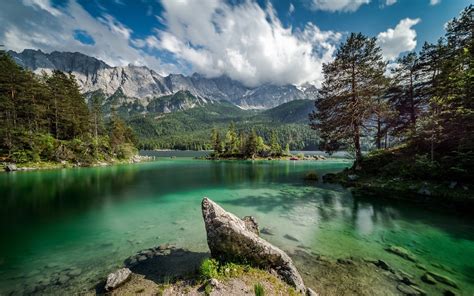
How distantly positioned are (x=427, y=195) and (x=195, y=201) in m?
22.5

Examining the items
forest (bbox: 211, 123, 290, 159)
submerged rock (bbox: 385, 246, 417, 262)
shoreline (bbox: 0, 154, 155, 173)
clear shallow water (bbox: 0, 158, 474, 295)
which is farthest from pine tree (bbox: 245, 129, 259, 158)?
submerged rock (bbox: 385, 246, 417, 262)

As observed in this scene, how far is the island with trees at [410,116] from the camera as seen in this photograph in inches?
774

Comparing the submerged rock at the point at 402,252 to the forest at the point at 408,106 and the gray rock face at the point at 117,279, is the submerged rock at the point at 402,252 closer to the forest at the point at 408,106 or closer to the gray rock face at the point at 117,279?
the gray rock face at the point at 117,279

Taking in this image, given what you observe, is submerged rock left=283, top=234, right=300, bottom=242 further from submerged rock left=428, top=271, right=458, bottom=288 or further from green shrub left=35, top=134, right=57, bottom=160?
green shrub left=35, top=134, right=57, bottom=160

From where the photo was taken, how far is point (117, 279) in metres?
7.50

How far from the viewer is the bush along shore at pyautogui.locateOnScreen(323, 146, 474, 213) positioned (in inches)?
727

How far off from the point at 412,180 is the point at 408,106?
1892 cm

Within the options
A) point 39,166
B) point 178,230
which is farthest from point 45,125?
point 178,230

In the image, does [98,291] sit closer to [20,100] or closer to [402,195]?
[402,195]

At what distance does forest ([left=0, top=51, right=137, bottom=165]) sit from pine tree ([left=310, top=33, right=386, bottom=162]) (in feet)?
196

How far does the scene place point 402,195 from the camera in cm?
2125

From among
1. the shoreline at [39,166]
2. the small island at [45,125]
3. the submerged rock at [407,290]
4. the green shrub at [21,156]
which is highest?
the small island at [45,125]

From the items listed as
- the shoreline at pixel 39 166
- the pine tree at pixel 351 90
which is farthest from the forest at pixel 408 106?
the shoreline at pixel 39 166

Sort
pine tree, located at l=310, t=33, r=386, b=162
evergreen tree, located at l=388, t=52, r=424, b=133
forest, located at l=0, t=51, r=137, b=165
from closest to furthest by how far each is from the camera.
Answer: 1. pine tree, located at l=310, t=33, r=386, b=162
2. evergreen tree, located at l=388, t=52, r=424, b=133
3. forest, located at l=0, t=51, r=137, b=165
